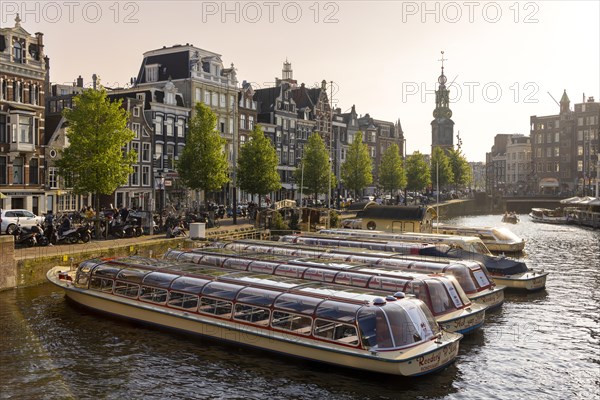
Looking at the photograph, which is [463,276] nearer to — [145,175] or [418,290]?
[418,290]

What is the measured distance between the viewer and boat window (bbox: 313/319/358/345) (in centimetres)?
1797

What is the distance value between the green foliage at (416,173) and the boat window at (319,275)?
78.1 meters

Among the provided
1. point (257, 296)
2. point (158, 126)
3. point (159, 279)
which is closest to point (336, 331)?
point (257, 296)

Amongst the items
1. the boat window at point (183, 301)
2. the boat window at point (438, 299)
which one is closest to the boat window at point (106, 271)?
the boat window at point (183, 301)

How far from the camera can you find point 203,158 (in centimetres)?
5409

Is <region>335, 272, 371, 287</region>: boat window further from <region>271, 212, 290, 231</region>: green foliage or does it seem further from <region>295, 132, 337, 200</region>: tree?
<region>295, 132, 337, 200</region>: tree

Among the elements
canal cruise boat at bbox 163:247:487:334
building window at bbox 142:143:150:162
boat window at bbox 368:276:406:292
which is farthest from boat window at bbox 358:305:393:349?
building window at bbox 142:143:150:162

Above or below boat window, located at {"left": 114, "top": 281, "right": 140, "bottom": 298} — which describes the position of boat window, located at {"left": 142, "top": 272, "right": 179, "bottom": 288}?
above

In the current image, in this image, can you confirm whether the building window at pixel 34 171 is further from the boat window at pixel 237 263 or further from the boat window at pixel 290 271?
the boat window at pixel 290 271

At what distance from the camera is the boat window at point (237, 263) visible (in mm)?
27969

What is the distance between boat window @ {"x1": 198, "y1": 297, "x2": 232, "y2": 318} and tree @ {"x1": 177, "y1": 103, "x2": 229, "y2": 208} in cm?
3279

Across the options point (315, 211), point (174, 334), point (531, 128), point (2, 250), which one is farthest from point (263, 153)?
point (531, 128)

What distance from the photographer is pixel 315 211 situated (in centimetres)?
5253

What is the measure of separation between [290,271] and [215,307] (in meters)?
5.61
